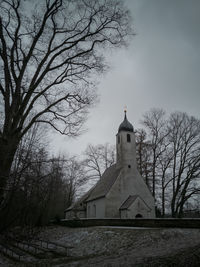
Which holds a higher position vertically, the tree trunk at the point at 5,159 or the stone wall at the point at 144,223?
the tree trunk at the point at 5,159

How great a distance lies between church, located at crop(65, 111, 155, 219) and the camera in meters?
22.2

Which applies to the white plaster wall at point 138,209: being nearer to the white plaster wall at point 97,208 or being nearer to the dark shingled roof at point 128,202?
the dark shingled roof at point 128,202

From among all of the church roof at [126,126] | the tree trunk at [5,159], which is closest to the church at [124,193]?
the church roof at [126,126]

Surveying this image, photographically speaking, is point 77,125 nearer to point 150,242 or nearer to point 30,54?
point 30,54

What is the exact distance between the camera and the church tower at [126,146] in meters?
26.4

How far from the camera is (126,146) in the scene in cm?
2720

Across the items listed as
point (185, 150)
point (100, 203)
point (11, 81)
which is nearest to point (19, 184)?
point (11, 81)

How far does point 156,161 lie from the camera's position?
2747 cm

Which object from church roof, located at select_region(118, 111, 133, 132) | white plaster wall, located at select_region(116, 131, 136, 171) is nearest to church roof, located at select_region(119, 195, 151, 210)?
white plaster wall, located at select_region(116, 131, 136, 171)

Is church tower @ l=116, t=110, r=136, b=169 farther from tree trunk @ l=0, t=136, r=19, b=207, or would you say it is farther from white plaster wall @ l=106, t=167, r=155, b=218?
tree trunk @ l=0, t=136, r=19, b=207

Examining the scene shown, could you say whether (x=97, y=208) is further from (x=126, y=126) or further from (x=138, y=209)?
(x=126, y=126)

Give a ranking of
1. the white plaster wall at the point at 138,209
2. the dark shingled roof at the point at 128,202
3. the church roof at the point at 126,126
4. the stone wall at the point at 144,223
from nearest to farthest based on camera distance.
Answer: the stone wall at the point at 144,223
the white plaster wall at the point at 138,209
the dark shingled roof at the point at 128,202
the church roof at the point at 126,126

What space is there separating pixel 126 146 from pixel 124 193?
5795 millimetres

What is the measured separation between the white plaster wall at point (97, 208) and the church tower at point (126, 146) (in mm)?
4885
